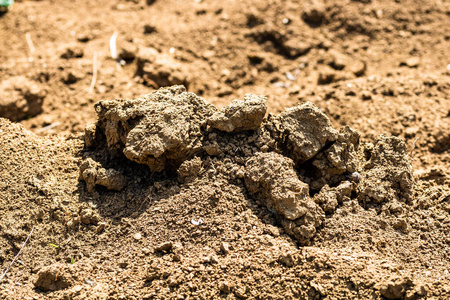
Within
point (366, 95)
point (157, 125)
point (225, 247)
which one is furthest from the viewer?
point (366, 95)

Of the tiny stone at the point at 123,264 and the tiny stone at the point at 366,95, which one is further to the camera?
the tiny stone at the point at 366,95

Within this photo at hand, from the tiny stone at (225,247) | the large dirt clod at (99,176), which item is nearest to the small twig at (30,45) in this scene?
the large dirt clod at (99,176)

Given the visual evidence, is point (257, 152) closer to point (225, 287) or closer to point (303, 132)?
point (303, 132)

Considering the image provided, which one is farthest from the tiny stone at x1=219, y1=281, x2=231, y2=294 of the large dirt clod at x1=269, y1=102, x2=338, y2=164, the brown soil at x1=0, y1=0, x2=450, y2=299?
the large dirt clod at x1=269, y1=102, x2=338, y2=164

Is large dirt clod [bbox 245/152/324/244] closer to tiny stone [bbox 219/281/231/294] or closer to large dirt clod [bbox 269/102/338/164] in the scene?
large dirt clod [bbox 269/102/338/164]

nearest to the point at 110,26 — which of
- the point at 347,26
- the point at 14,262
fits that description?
the point at 347,26

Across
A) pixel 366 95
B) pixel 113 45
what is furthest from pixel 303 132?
pixel 113 45

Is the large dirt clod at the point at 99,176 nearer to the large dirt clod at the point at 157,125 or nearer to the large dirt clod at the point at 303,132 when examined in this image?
the large dirt clod at the point at 157,125

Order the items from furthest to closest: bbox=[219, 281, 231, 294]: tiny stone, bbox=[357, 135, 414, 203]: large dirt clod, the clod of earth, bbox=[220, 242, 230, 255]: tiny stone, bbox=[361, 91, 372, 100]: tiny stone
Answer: bbox=[361, 91, 372, 100]: tiny stone
bbox=[357, 135, 414, 203]: large dirt clod
the clod of earth
bbox=[220, 242, 230, 255]: tiny stone
bbox=[219, 281, 231, 294]: tiny stone
